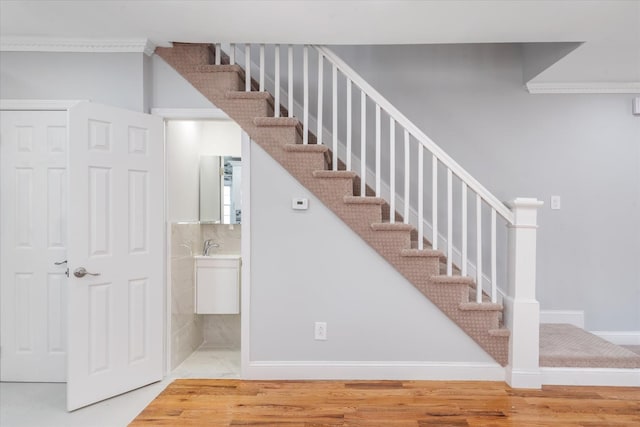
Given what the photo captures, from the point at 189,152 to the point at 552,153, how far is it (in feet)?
10.4

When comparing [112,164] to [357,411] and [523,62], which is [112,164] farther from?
[523,62]

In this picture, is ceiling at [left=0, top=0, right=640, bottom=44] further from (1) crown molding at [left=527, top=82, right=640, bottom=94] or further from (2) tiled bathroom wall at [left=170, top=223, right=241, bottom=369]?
(2) tiled bathroom wall at [left=170, top=223, right=241, bottom=369]

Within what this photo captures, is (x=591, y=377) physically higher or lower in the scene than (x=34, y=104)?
lower

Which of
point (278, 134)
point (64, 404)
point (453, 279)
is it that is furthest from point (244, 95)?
point (64, 404)

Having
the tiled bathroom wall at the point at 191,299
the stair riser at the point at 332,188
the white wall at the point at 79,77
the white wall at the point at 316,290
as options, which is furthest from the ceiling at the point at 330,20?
the tiled bathroom wall at the point at 191,299

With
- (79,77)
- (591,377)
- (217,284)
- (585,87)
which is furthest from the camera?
(217,284)

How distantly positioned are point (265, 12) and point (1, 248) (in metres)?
2.49

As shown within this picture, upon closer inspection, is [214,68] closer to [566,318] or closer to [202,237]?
[202,237]

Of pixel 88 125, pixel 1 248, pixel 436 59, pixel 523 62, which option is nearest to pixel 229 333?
pixel 1 248

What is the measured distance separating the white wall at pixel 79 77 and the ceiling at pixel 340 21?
6.1 inches

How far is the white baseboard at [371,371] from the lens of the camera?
2.93 m

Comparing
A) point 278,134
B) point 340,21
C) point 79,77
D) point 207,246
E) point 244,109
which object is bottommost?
point 207,246

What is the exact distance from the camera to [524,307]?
9.24ft

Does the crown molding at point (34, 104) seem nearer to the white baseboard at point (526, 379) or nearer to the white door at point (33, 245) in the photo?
the white door at point (33, 245)
